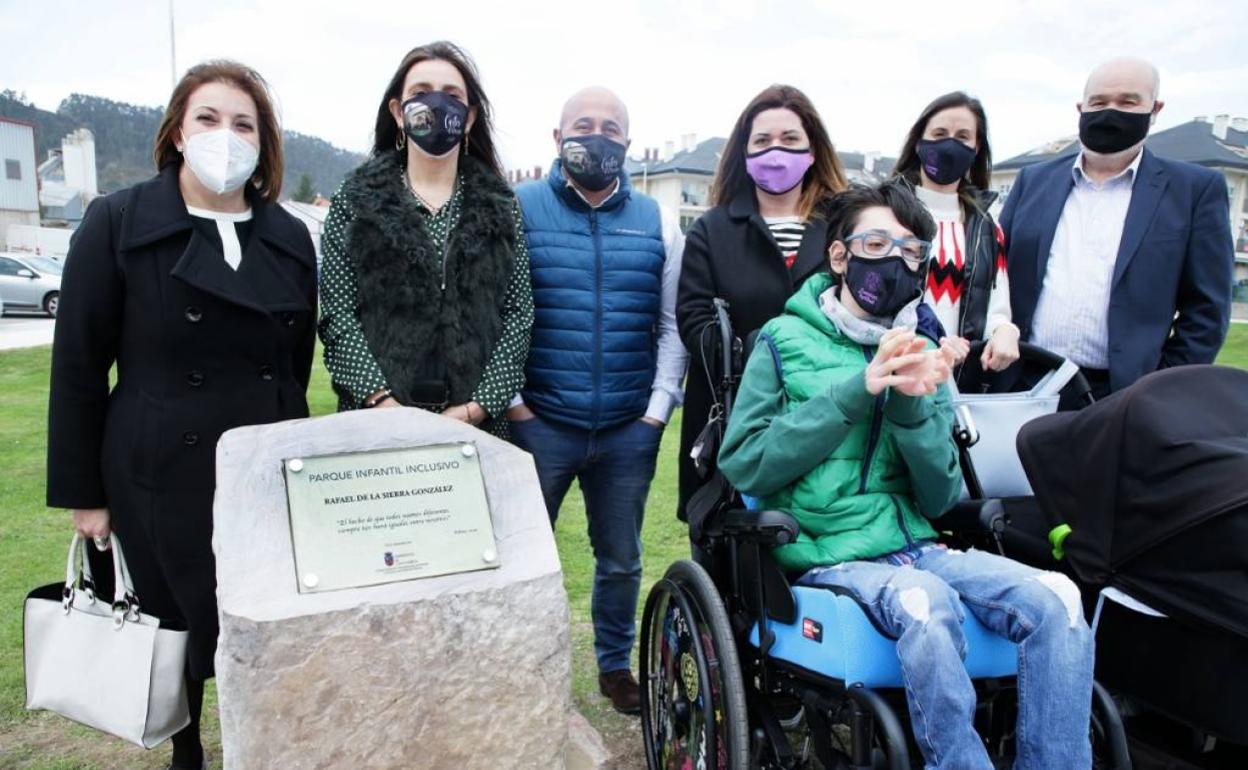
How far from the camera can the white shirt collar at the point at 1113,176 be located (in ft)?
10.6

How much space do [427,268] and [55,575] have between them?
338cm

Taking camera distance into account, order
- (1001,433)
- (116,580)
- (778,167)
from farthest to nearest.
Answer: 1. (778,167)
2. (1001,433)
3. (116,580)

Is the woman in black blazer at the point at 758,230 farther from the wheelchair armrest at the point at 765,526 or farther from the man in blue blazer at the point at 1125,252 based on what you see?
the man in blue blazer at the point at 1125,252

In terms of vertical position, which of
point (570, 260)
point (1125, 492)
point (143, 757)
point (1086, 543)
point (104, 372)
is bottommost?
point (143, 757)

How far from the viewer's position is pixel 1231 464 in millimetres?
2076

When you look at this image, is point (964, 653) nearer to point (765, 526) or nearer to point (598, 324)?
point (765, 526)

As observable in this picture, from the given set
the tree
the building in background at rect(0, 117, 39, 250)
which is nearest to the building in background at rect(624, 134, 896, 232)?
the tree

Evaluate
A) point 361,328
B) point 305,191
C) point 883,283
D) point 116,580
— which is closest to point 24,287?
point 116,580

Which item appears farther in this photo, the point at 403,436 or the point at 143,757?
the point at 143,757

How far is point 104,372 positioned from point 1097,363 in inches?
130

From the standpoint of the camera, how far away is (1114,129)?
3.15 m

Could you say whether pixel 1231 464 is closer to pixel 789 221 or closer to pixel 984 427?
pixel 984 427

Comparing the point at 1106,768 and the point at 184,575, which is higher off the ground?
the point at 184,575

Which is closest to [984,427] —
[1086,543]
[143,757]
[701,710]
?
[1086,543]
